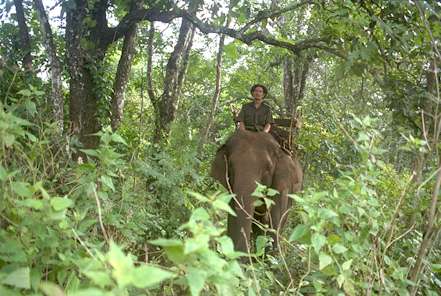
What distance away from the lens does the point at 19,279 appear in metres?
1.94

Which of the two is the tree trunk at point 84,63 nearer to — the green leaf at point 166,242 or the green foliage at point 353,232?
the green foliage at point 353,232

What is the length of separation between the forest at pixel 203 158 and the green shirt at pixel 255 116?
0.21 m

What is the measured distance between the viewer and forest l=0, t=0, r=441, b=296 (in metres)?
2.29

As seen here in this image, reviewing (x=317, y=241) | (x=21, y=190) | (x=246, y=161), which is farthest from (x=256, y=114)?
(x=21, y=190)

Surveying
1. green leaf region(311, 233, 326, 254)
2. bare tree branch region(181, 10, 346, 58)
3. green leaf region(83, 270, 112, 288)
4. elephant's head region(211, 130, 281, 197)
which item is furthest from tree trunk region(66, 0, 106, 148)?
green leaf region(83, 270, 112, 288)

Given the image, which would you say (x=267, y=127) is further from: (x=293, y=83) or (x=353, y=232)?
(x=293, y=83)

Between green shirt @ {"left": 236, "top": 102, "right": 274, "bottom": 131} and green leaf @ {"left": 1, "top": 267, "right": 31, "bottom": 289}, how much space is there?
19.6 ft

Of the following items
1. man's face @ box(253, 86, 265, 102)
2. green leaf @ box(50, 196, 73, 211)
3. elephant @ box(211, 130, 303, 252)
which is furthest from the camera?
man's face @ box(253, 86, 265, 102)

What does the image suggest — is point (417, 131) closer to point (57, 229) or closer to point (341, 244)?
point (341, 244)

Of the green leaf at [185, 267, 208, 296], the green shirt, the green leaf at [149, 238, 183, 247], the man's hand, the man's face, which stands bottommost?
the green leaf at [185, 267, 208, 296]

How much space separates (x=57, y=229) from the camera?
2426 mm

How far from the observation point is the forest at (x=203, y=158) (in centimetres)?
229

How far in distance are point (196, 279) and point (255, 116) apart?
624 cm

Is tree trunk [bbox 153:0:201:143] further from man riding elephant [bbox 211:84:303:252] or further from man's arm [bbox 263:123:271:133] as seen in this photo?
man riding elephant [bbox 211:84:303:252]
